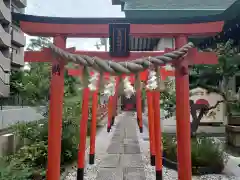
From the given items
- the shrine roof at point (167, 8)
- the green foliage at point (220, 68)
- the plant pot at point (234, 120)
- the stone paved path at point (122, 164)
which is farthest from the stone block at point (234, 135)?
the shrine roof at point (167, 8)

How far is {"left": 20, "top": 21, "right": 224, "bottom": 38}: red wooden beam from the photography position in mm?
3189

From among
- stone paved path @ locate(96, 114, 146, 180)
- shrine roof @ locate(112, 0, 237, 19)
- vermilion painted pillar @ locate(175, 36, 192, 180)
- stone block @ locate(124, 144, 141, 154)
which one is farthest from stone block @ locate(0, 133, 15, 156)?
shrine roof @ locate(112, 0, 237, 19)

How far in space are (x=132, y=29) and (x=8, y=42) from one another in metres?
21.6

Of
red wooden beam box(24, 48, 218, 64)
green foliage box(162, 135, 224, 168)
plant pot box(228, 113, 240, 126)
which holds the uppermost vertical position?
red wooden beam box(24, 48, 218, 64)

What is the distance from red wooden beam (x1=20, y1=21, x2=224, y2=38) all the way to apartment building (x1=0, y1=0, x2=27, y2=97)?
587 inches

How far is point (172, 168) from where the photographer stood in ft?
20.5

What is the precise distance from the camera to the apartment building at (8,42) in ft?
65.6

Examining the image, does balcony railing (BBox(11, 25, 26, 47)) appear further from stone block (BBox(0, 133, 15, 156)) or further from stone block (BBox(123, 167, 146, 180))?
stone block (BBox(123, 167, 146, 180))

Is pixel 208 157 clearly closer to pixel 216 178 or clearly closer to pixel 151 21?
pixel 216 178

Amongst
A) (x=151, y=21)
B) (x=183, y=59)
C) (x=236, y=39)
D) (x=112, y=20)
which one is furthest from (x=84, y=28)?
(x=236, y=39)

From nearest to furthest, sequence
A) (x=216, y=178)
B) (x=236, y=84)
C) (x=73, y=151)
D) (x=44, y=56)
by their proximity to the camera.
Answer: (x=44, y=56), (x=216, y=178), (x=73, y=151), (x=236, y=84)

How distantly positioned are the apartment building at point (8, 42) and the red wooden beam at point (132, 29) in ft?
49.0

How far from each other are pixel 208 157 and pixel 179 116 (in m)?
3.22

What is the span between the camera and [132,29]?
3.19m
